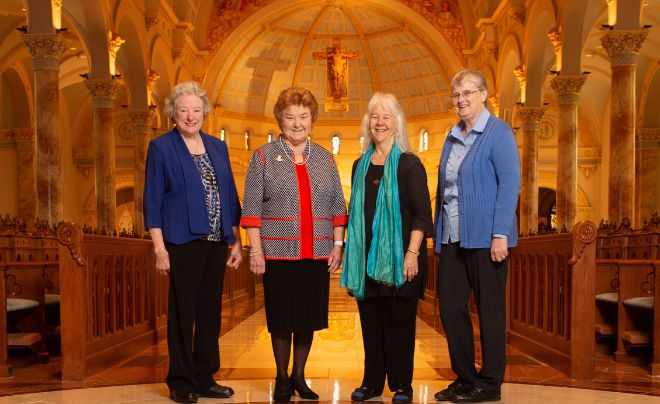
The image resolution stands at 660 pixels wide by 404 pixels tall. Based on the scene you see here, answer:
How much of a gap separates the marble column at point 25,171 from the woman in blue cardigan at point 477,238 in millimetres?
22687

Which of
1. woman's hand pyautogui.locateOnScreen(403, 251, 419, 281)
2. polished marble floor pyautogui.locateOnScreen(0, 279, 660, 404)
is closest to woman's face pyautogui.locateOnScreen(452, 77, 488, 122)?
woman's hand pyautogui.locateOnScreen(403, 251, 419, 281)

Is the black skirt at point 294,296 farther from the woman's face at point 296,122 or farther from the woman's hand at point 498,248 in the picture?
the woman's hand at point 498,248

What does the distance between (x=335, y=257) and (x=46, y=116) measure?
1112cm

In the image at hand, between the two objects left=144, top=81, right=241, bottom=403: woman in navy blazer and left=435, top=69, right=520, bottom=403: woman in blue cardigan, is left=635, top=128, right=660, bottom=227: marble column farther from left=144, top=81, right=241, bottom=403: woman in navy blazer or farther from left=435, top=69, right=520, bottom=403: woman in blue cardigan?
left=144, top=81, right=241, bottom=403: woman in navy blazer

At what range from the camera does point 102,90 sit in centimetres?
1731

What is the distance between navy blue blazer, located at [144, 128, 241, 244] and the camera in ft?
13.9

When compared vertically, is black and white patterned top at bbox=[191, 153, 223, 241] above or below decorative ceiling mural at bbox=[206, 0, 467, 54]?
below

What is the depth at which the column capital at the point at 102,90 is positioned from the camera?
17.2 metres

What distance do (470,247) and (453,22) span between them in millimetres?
22817

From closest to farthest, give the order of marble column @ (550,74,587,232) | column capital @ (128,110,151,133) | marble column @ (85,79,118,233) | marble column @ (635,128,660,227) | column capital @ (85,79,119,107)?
marble column @ (550,74,587,232) < column capital @ (85,79,119,107) < marble column @ (85,79,118,233) < column capital @ (128,110,151,133) < marble column @ (635,128,660,227)

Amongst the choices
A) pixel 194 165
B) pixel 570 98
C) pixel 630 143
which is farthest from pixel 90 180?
pixel 194 165

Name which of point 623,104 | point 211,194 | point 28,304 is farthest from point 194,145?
point 623,104

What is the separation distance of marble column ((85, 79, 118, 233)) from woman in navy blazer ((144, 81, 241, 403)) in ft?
46.0

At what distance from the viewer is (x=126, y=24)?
18.7 meters
